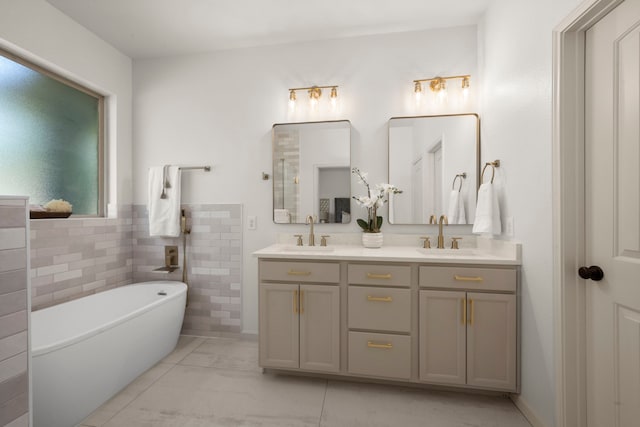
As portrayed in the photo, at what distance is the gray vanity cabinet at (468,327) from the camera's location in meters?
1.76

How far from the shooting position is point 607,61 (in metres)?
1.21

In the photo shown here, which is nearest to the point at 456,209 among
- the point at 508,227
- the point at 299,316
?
the point at 508,227

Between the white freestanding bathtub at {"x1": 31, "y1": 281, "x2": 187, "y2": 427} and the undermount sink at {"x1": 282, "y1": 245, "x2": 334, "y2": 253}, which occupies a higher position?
the undermount sink at {"x1": 282, "y1": 245, "x2": 334, "y2": 253}

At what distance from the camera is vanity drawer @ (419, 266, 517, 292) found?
177cm

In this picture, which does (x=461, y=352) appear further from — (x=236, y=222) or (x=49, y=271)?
(x=49, y=271)

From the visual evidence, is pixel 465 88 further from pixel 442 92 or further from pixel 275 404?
pixel 275 404

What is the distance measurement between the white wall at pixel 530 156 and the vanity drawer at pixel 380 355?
678mm

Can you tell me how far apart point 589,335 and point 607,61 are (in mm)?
1185

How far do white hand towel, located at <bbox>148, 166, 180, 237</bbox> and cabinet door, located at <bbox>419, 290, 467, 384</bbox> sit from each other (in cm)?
220

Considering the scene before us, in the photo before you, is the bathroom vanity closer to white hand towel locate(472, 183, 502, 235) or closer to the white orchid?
white hand towel locate(472, 183, 502, 235)

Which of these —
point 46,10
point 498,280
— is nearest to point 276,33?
point 46,10

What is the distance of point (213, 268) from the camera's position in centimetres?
273


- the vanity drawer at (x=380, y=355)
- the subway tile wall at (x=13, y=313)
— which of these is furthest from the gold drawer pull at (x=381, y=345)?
the subway tile wall at (x=13, y=313)

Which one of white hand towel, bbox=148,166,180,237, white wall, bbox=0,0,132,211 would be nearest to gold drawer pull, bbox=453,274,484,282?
white hand towel, bbox=148,166,180,237
